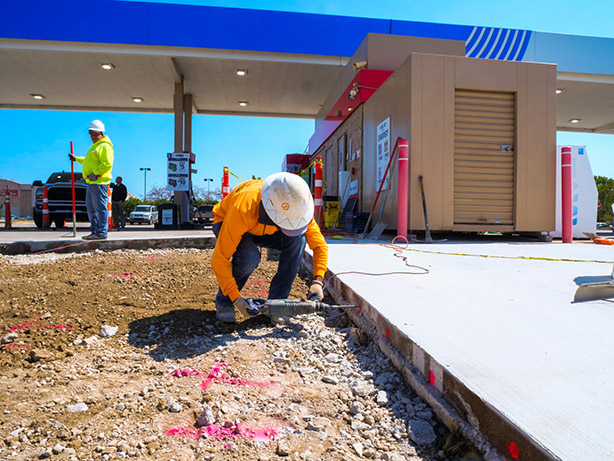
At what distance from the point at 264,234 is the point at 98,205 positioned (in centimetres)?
475

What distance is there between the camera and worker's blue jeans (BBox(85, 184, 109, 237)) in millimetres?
6195

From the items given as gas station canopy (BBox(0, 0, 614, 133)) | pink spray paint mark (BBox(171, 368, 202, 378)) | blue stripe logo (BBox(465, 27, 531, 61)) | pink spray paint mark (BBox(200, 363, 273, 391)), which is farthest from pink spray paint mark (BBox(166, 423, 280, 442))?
blue stripe logo (BBox(465, 27, 531, 61))

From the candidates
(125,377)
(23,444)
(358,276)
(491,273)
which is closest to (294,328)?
(358,276)

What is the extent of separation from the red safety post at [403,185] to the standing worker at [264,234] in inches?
139

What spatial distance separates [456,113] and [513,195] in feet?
5.43

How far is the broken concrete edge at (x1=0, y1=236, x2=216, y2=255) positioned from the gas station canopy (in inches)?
283

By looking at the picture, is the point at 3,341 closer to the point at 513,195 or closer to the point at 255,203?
the point at 255,203

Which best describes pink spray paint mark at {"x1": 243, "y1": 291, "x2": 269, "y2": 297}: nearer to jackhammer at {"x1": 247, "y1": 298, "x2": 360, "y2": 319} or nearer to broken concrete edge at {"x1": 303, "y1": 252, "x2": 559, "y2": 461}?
jackhammer at {"x1": 247, "y1": 298, "x2": 360, "y2": 319}

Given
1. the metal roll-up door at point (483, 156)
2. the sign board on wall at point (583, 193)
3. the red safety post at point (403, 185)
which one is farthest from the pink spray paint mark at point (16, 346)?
the sign board on wall at point (583, 193)

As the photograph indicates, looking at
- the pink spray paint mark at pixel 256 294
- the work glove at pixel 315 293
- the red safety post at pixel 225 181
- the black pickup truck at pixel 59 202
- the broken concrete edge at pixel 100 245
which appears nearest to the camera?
the work glove at pixel 315 293

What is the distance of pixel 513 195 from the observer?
6.39 meters

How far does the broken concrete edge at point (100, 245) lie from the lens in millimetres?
5684

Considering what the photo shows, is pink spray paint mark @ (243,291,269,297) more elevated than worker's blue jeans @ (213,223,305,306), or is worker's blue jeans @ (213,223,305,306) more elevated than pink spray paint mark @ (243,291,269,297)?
worker's blue jeans @ (213,223,305,306)

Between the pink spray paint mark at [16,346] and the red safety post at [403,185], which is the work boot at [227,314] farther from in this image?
the red safety post at [403,185]
